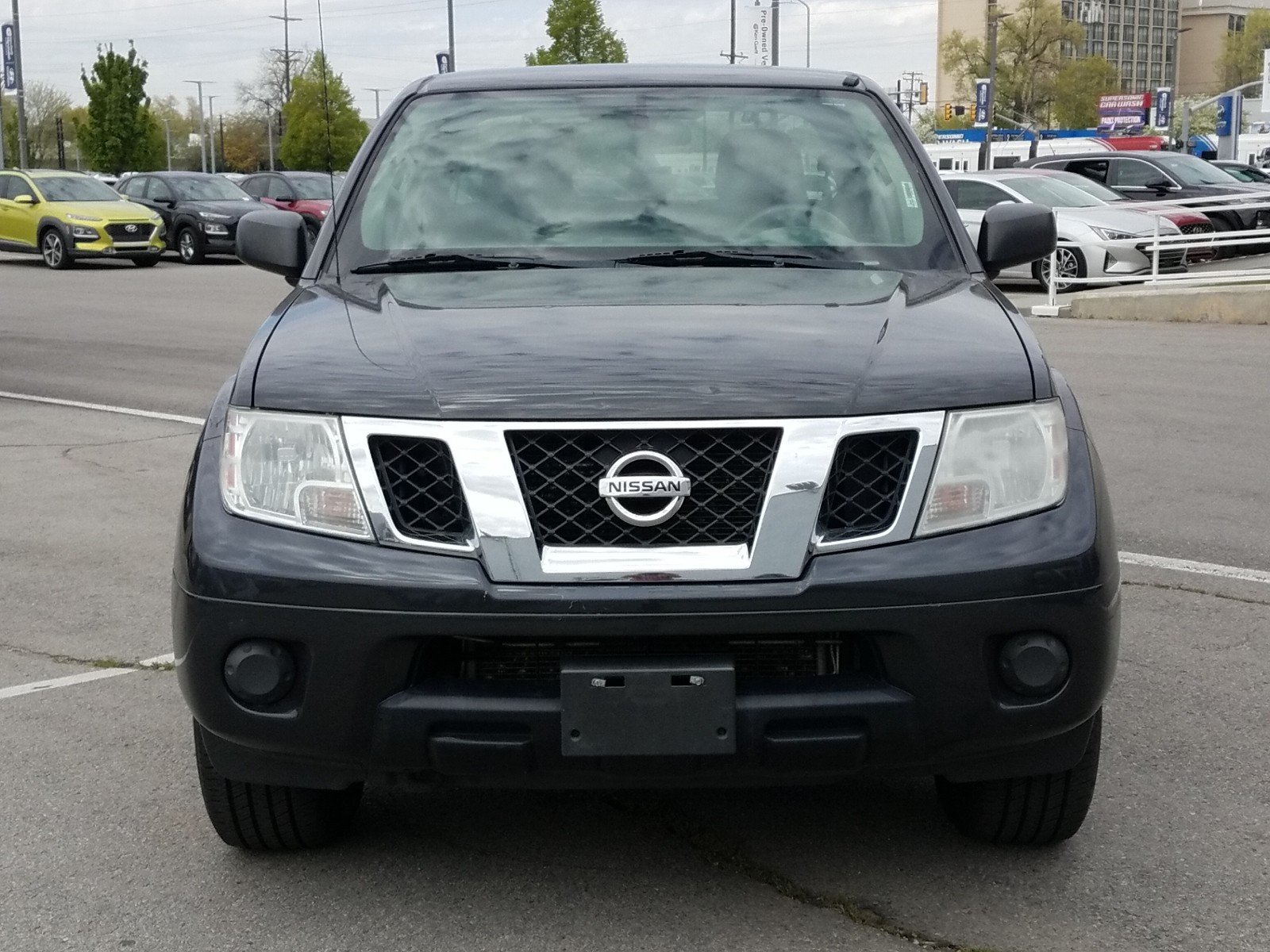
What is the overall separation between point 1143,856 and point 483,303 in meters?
1.78

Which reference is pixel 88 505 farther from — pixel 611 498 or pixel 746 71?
pixel 611 498

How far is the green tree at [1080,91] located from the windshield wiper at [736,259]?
110419 millimetres

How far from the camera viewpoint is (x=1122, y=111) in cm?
11119

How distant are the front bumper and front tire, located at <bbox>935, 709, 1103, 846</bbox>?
0.35 m

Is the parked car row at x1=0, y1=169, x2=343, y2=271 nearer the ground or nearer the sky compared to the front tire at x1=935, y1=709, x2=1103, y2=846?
nearer the sky

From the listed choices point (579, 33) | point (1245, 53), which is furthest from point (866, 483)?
point (1245, 53)

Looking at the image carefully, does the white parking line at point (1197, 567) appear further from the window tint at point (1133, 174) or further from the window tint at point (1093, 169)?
the window tint at point (1093, 169)

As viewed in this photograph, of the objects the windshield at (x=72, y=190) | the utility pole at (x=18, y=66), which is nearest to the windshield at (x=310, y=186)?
the windshield at (x=72, y=190)

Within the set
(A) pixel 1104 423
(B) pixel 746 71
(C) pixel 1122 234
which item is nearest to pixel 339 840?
(B) pixel 746 71

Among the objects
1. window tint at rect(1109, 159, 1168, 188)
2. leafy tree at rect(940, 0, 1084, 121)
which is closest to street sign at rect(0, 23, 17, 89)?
window tint at rect(1109, 159, 1168, 188)

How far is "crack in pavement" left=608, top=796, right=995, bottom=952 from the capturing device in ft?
10.1

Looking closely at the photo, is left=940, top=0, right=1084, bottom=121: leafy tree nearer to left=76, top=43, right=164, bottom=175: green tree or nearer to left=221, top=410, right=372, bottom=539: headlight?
left=76, top=43, right=164, bottom=175: green tree

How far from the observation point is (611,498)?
2.87 m

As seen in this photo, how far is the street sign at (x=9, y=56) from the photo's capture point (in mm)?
52906
